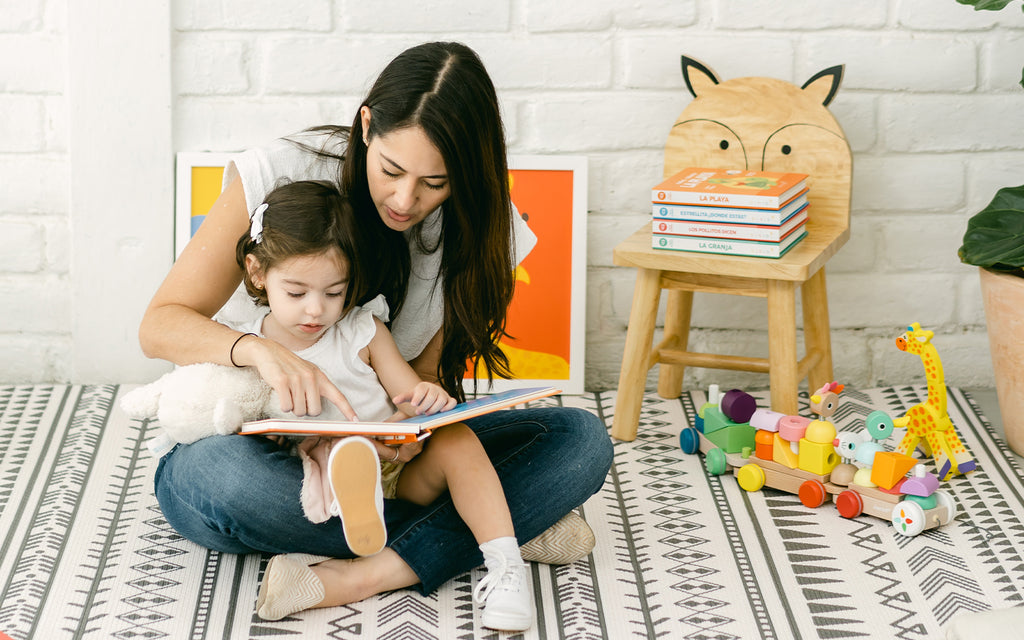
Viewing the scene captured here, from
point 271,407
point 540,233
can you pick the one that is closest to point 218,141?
point 540,233

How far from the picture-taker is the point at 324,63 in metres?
2.09

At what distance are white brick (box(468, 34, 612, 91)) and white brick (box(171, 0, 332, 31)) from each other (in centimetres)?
30

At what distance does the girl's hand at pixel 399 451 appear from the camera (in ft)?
4.62

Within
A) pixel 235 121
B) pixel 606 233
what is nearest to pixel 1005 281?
pixel 606 233

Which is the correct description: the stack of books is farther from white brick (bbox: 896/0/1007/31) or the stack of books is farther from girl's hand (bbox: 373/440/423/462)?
girl's hand (bbox: 373/440/423/462)

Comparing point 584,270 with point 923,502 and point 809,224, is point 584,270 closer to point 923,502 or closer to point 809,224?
point 809,224

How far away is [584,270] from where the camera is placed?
216 cm

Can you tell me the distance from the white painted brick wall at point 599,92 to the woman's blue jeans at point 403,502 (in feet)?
2.38

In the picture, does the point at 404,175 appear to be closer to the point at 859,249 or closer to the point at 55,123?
the point at 55,123

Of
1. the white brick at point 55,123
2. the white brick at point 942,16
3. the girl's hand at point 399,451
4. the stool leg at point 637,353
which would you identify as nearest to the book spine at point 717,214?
the stool leg at point 637,353

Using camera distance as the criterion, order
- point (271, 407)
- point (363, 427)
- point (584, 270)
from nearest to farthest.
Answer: point (363, 427)
point (271, 407)
point (584, 270)

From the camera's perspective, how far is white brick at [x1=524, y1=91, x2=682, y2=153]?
2127 mm

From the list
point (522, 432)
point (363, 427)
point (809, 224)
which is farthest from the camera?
point (809, 224)

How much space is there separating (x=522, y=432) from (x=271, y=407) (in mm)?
354
